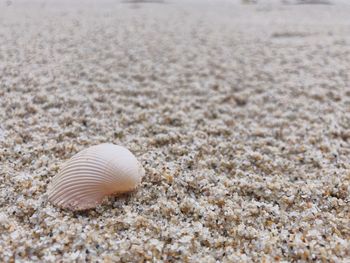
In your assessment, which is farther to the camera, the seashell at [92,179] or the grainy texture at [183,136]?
the seashell at [92,179]

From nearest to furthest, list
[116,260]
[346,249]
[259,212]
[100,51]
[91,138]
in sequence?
[116,260] < [346,249] < [259,212] < [91,138] < [100,51]

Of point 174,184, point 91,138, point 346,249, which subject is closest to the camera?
point 346,249

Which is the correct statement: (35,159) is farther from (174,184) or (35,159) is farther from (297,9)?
(297,9)

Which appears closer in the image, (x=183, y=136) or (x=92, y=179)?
(x=92, y=179)

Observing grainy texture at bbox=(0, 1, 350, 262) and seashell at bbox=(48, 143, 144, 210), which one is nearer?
grainy texture at bbox=(0, 1, 350, 262)

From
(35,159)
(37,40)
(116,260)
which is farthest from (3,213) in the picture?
(37,40)
